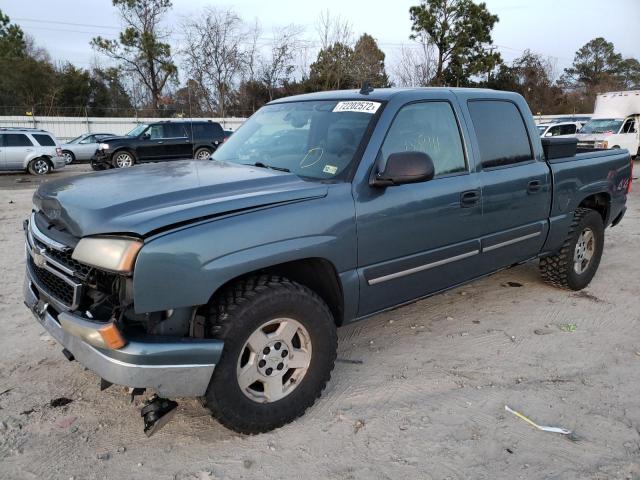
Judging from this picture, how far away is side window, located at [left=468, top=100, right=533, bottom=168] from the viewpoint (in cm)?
402

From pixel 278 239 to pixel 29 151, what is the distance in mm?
18508

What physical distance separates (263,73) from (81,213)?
3803 cm

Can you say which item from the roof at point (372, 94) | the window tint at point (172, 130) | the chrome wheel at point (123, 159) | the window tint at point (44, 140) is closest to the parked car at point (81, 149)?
the window tint at point (44, 140)

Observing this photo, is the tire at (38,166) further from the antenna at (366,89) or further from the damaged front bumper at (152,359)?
the damaged front bumper at (152,359)

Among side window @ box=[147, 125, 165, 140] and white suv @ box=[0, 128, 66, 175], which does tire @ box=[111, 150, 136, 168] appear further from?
white suv @ box=[0, 128, 66, 175]

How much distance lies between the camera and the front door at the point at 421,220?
320 centimetres

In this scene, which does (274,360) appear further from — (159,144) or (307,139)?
(159,144)

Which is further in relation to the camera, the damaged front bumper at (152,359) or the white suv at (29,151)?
the white suv at (29,151)

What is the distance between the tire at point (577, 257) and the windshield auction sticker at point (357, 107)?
255cm

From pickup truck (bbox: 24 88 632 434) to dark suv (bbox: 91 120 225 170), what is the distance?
613 inches

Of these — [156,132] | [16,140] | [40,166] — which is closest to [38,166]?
[40,166]

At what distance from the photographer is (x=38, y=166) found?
18.4 metres

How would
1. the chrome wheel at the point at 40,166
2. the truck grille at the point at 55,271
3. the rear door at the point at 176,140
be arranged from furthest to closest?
the rear door at the point at 176,140, the chrome wheel at the point at 40,166, the truck grille at the point at 55,271

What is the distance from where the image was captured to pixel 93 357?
2.49 meters
